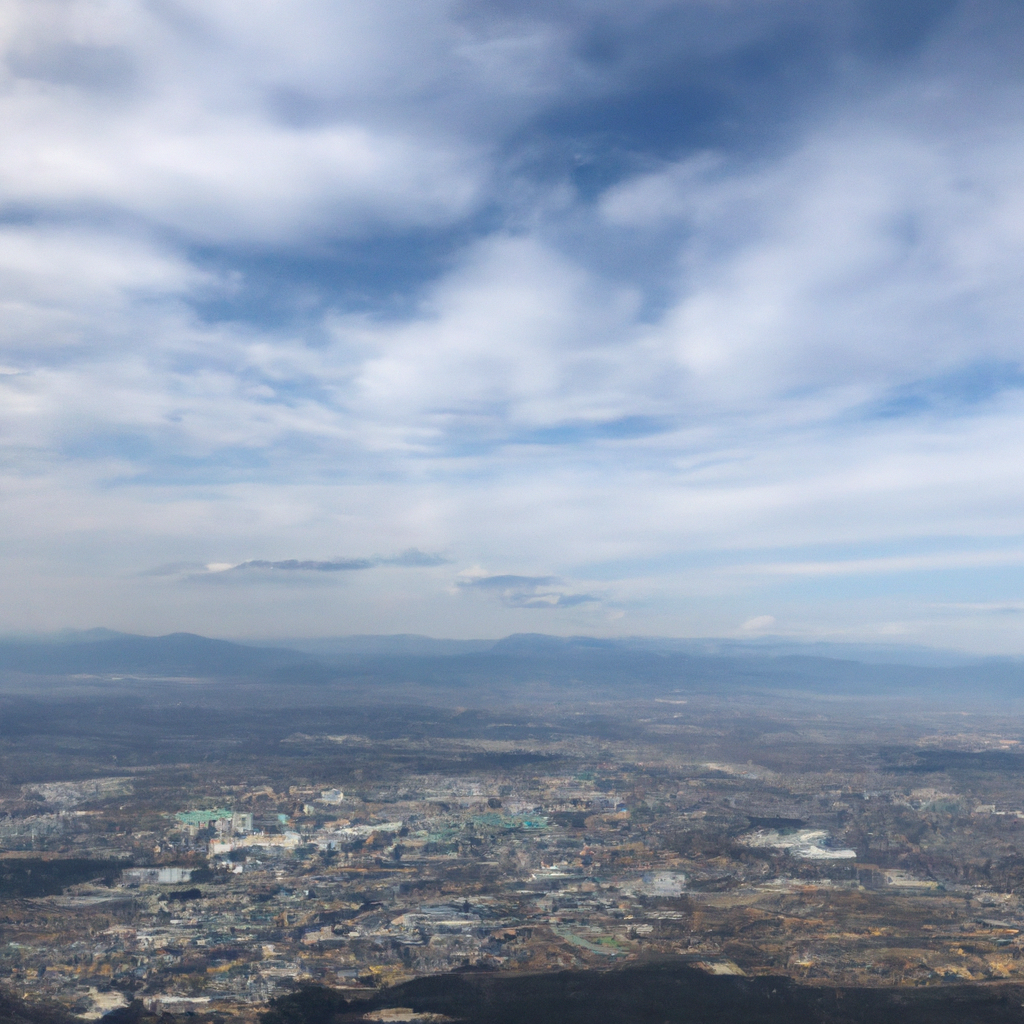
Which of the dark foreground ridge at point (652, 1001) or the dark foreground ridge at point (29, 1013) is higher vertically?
the dark foreground ridge at point (652, 1001)

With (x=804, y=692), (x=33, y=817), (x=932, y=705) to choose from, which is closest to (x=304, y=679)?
(x=804, y=692)

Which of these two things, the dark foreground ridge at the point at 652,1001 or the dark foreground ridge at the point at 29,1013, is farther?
the dark foreground ridge at the point at 652,1001

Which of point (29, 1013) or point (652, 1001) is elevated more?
point (652, 1001)

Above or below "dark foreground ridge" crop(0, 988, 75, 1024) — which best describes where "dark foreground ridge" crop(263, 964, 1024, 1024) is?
above

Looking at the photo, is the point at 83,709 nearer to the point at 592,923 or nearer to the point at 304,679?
the point at 304,679

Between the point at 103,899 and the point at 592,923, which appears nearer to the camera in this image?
the point at 592,923

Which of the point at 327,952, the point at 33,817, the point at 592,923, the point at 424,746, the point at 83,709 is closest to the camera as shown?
the point at 327,952

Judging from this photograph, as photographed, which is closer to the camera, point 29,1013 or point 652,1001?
point 29,1013

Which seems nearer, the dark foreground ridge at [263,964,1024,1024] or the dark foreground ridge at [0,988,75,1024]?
the dark foreground ridge at [0,988,75,1024]
